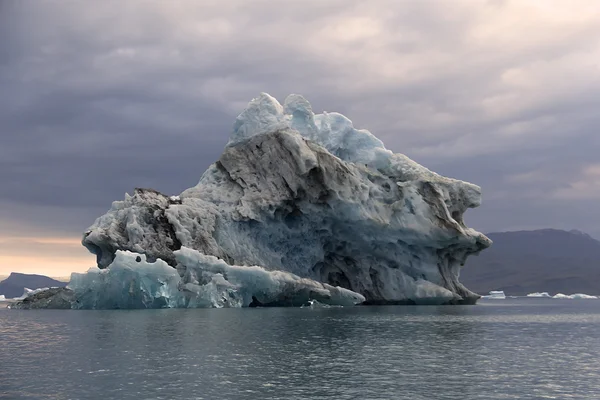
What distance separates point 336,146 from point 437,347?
141 feet

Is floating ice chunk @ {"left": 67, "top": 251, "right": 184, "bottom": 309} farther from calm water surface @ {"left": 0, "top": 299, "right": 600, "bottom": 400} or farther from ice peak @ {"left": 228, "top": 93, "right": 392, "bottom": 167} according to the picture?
ice peak @ {"left": 228, "top": 93, "right": 392, "bottom": 167}

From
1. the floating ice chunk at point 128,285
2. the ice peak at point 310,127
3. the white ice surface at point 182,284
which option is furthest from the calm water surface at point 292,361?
the ice peak at point 310,127

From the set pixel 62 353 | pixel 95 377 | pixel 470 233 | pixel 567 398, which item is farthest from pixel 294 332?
pixel 470 233

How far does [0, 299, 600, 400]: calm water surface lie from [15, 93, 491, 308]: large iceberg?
1191 centimetres

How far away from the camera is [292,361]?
86.6ft

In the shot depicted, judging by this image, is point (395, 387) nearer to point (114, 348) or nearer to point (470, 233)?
point (114, 348)

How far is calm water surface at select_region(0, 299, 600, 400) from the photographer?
67.0 feet

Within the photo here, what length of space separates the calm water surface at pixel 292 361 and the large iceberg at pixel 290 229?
11911 millimetres

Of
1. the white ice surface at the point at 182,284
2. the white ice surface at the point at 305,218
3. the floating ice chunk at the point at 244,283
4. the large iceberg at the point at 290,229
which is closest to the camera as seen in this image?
the white ice surface at the point at 182,284

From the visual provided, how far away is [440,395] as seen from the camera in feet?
64.6

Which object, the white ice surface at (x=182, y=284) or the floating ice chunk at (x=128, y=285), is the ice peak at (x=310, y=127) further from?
the floating ice chunk at (x=128, y=285)

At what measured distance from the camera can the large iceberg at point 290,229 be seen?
56.1 meters

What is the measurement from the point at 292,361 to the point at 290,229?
129 ft

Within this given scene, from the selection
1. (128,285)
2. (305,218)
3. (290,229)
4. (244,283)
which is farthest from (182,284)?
(305,218)
